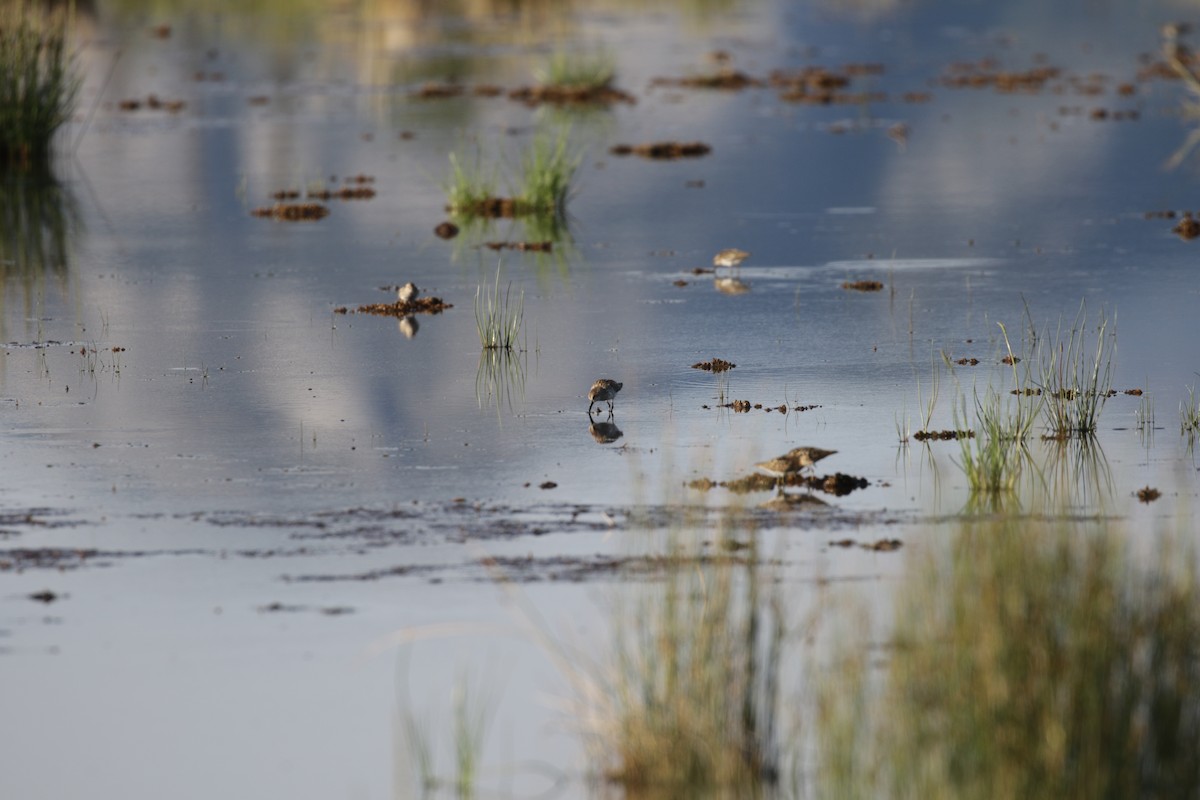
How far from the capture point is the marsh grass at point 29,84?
20.3m

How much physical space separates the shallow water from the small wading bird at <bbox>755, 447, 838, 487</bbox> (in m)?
0.26

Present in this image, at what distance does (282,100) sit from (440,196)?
10.8m

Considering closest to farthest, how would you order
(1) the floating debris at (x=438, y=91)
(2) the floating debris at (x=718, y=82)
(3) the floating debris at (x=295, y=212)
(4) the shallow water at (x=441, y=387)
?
(4) the shallow water at (x=441, y=387), (3) the floating debris at (x=295, y=212), (1) the floating debris at (x=438, y=91), (2) the floating debris at (x=718, y=82)

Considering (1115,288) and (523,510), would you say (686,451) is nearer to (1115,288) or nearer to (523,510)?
(523,510)

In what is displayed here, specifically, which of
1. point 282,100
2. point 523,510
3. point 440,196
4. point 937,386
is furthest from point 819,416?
point 282,100

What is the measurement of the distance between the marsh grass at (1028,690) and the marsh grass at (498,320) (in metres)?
6.87

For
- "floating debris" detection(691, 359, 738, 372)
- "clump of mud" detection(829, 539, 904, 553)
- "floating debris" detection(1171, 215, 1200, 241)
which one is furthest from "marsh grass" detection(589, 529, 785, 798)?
"floating debris" detection(1171, 215, 1200, 241)

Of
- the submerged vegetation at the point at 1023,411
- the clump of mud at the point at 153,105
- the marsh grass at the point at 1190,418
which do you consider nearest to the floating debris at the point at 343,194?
the clump of mud at the point at 153,105

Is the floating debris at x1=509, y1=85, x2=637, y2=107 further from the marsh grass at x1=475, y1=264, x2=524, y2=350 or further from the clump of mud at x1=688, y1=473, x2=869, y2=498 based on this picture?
the clump of mud at x1=688, y1=473, x2=869, y2=498

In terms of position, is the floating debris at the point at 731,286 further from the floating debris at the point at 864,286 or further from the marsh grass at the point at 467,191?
the marsh grass at the point at 467,191

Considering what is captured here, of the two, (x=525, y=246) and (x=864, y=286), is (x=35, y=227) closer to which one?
(x=525, y=246)

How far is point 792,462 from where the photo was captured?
28.1ft

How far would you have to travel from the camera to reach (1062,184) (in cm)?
1945

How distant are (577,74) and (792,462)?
72.5ft
